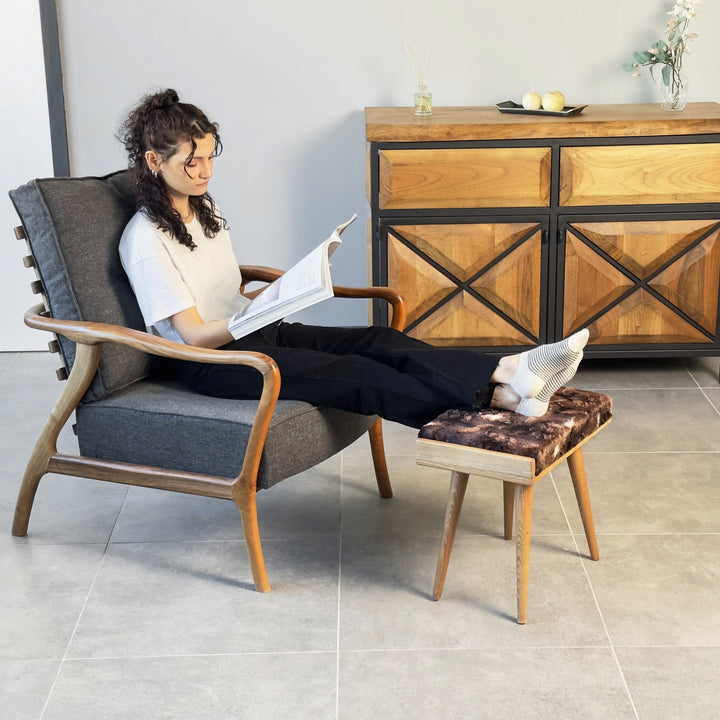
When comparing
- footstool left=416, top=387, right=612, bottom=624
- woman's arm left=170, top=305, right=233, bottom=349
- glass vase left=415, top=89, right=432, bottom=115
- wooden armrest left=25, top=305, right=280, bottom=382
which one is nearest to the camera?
footstool left=416, top=387, right=612, bottom=624

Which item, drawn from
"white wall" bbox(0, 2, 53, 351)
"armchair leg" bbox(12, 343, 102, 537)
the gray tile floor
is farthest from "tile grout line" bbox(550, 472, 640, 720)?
"white wall" bbox(0, 2, 53, 351)

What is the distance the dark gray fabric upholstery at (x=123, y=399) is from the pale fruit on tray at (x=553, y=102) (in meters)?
1.53

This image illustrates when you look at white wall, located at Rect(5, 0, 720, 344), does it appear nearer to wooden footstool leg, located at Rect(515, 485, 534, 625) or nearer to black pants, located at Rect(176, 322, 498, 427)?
black pants, located at Rect(176, 322, 498, 427)

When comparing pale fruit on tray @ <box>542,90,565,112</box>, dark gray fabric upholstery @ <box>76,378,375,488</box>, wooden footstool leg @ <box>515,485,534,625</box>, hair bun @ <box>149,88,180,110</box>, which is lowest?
wooden footstool leg @ <box>515,485,534,625</box>

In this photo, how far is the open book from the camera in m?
2.23

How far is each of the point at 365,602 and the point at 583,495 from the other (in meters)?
0.58

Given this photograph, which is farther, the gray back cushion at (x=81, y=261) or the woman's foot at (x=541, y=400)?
the gray back cushion at (x=81, y=261)

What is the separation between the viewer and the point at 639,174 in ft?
11.4

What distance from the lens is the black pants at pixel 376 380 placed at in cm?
237

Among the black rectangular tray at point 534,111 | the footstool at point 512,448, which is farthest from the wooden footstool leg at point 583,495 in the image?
the black rectangular tray at point 534,111

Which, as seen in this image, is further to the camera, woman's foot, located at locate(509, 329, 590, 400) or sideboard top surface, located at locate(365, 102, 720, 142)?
sideboard top surface, located at locate(365, 102, 720, 142)

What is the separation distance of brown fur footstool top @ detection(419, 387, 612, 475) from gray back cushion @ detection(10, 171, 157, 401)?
81cm

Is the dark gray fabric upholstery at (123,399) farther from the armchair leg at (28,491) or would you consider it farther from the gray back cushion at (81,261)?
the armchair leg at (28,491)

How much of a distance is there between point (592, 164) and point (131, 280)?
1707 millimetres
